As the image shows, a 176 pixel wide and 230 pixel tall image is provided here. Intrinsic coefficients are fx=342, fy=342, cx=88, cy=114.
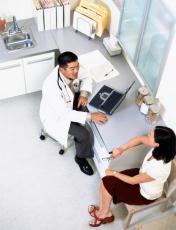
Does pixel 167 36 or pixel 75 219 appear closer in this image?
pixel 167 36

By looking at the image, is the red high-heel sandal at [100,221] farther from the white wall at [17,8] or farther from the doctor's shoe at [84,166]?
the white wall at [17,8]

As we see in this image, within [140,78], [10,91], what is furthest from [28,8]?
[140,78]

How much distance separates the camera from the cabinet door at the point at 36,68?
130 inches

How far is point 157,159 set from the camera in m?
2.32

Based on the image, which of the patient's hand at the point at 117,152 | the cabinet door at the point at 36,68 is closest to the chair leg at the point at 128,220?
the patient's hand at the point at 117,152

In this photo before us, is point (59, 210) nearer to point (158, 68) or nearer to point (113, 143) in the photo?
point (113, 143)

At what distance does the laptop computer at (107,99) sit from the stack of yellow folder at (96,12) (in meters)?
0.71

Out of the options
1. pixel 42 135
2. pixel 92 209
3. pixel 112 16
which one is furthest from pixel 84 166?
pixel 112 16

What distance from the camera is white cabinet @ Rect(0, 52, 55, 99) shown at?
328 centimetres

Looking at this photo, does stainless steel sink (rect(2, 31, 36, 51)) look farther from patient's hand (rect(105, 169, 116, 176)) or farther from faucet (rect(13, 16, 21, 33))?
patient's hand (rect(105, 169, 116, 176))

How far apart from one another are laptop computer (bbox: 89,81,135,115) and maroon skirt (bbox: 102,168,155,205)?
21.7 inches

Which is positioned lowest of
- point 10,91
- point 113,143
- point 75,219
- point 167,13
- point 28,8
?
point 75,219

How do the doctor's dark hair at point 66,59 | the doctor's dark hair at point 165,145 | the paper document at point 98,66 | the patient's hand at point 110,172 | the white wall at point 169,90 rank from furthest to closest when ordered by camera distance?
the paper document at point 98,66 < the doctor's dark hair at point 66,59 < the patient's hand at point 110,172 < the white wall at point 169,90 < the doctor's dark hair at point 165,145

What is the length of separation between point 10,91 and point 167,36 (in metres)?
1.76
